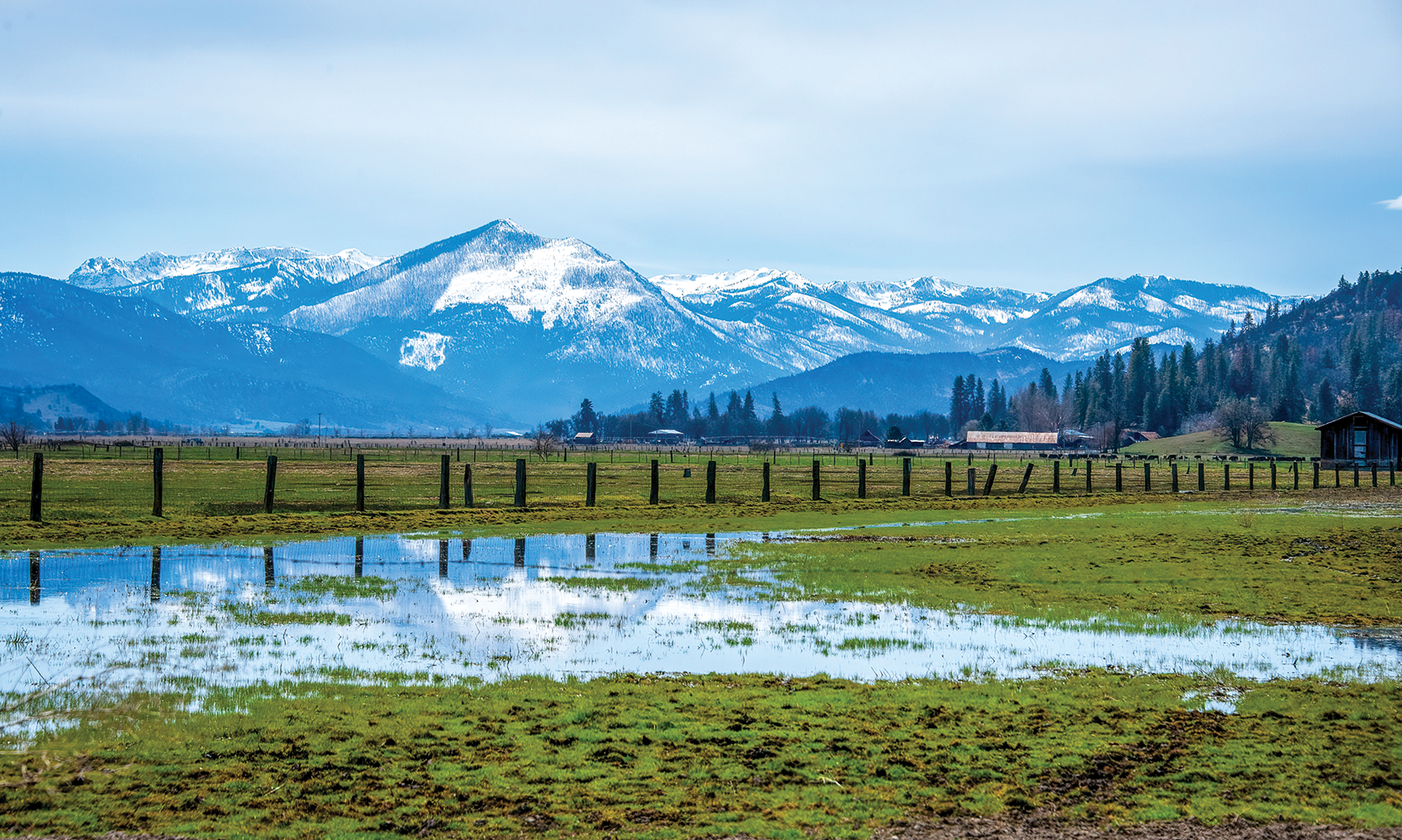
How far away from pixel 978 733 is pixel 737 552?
18.2 meters

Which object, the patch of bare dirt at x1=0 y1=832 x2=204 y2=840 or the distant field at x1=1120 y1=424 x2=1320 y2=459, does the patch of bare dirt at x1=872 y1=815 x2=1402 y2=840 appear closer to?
the patch of bare dirt at x1=0 y1=832 x2=204 y2=840

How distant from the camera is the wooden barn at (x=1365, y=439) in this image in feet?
353

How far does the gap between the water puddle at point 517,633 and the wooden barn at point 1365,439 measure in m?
103

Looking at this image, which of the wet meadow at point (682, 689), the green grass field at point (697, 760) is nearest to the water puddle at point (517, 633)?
the wet meadow at point (682, 689)

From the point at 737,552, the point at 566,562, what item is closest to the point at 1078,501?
the point at 737,552

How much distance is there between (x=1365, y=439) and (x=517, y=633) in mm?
115548

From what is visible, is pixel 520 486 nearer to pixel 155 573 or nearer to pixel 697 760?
pixel 155 573

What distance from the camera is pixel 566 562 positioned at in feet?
Result: 86.6

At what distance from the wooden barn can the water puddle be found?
102928mm

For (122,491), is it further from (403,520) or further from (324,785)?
(324,785)

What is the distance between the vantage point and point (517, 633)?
16812 millimetres

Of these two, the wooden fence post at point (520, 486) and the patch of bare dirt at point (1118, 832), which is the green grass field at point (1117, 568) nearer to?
the patch of bare dirt at point (1118, 832)

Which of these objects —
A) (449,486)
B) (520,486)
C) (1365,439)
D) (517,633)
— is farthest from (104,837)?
(1365,439)

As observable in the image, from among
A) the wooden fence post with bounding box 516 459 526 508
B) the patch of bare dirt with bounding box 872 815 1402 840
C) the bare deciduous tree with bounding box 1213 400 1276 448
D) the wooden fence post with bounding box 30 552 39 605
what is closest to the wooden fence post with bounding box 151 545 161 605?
the wooden fence post with bounding box 30 552 39 605
